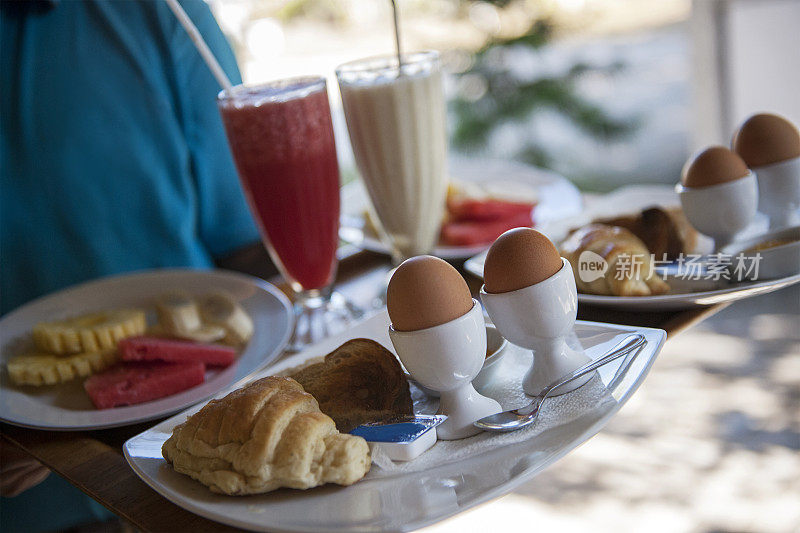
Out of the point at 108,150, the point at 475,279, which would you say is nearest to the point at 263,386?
the point at 475,279

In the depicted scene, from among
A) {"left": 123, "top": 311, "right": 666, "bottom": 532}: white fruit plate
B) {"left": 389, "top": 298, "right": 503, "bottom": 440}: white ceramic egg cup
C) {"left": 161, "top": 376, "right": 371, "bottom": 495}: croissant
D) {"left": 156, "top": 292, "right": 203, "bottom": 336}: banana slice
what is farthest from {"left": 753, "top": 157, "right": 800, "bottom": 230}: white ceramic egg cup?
{"left": 156, "top": 292, "right": 203, "bottom": 336}: banana slice

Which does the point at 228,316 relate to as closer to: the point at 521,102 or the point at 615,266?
the point at 615,266

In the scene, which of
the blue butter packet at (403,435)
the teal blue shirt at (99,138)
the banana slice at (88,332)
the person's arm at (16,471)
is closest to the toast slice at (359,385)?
the blue butter packet at (403,435)

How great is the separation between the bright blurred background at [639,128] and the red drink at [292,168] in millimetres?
455

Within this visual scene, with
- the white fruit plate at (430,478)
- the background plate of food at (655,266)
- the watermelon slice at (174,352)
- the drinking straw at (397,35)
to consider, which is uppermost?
the drinking straw at (397,35)

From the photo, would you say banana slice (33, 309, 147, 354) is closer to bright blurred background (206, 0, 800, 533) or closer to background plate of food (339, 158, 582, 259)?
background plate of food (339, 158, 582, 259)

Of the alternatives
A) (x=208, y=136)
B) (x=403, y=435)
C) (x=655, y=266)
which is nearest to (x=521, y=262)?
(x=403, y=435)

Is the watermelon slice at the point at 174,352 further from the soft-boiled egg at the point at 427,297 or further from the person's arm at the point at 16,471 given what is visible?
the soft-boiled egg at the point at 427,297

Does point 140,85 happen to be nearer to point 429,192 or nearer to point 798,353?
point 429,192

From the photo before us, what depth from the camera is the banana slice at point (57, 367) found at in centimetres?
79

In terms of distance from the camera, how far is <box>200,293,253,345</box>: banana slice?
835 mm

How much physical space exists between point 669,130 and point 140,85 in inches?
99.1

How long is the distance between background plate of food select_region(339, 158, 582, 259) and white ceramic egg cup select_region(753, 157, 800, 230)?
28cm

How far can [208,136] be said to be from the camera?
1.31 m
